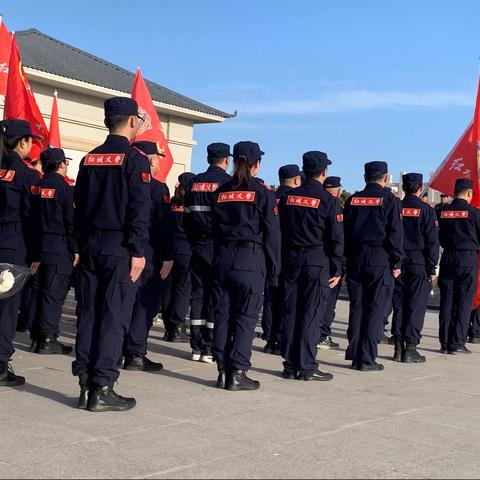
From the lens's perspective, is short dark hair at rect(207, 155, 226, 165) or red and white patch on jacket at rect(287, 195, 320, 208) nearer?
red and white patch on jacket at rect(287, 195, 320, 208)

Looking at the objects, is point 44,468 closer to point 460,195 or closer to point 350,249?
point 350,249

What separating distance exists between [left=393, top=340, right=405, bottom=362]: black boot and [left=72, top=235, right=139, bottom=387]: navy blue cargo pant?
442 cm

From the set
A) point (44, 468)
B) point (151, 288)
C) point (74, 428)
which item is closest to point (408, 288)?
point (151, 288)

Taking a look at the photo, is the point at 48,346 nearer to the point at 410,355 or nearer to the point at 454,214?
the point at 410,355

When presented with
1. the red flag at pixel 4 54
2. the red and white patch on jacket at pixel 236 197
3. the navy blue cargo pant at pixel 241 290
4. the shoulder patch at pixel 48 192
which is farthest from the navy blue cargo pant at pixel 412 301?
the red flag at pixel 4 54

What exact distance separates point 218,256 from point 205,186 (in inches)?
53.3

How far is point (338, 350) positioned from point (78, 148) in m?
19.1

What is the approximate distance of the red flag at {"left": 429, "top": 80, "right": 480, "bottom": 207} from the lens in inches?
526

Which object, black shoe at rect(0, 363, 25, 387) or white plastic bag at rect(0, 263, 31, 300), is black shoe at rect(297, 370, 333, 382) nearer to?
black shoe at rect(0, 363, 25, 387)

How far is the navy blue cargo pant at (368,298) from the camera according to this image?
349 inches

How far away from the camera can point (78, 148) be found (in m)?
28.1

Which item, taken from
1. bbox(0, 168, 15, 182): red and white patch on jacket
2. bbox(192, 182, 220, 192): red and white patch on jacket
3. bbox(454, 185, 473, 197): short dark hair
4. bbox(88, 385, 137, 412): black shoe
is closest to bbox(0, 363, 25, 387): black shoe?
bbox(88, 385, 137, 412): black shoe

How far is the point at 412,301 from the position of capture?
9.87m

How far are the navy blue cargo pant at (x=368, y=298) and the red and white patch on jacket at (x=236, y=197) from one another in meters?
2.12
